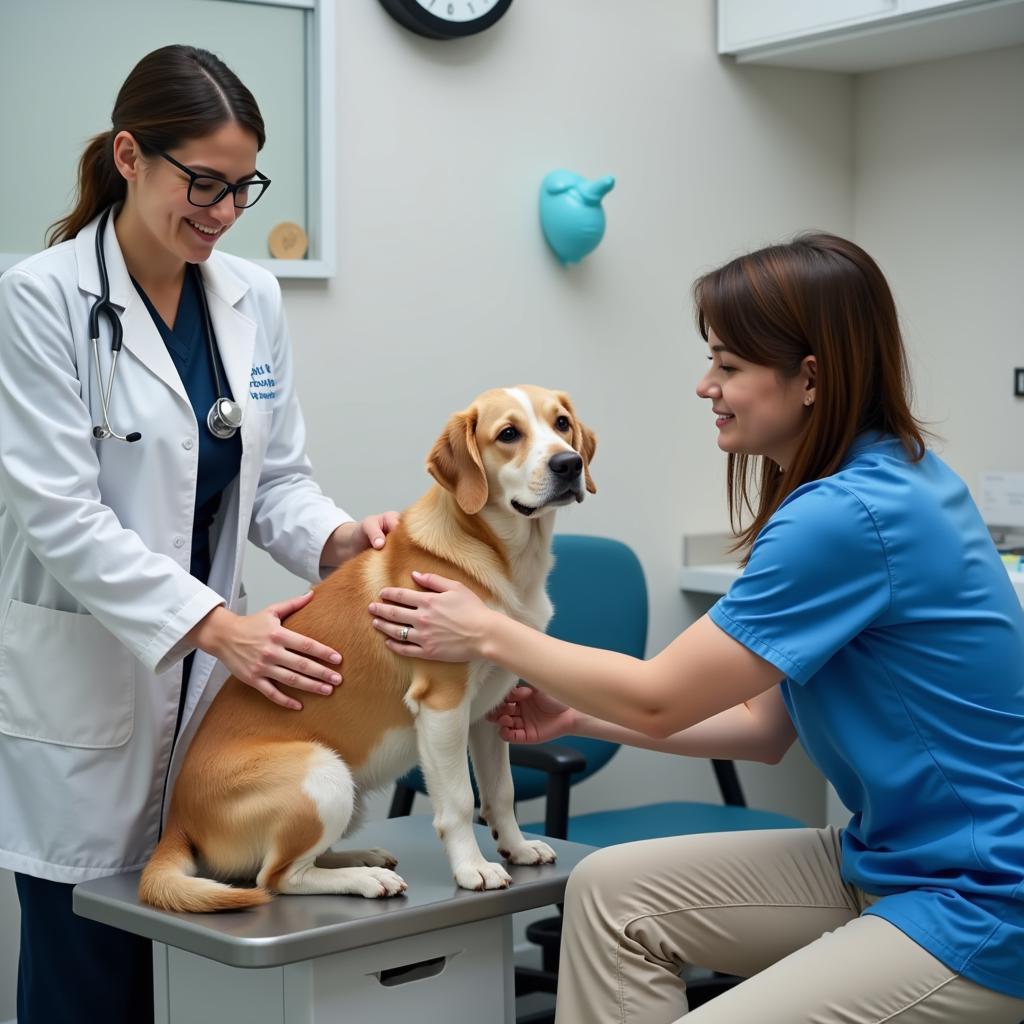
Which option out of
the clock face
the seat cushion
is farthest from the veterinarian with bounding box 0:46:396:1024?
the clock face

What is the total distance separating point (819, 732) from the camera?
1568mm

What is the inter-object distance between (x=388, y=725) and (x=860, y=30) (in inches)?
83.0

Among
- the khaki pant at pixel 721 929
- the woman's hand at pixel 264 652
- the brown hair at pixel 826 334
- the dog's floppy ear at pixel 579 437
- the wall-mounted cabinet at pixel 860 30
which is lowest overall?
the khaki pant at pixel 721 929

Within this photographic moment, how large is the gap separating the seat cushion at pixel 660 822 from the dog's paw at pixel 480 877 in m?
0.93

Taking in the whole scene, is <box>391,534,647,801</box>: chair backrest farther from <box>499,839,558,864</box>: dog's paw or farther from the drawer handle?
the drawer handle

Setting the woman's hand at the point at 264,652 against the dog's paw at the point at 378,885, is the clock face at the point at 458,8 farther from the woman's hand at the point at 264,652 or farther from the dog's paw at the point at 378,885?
the dog's paw at the point at 378,885

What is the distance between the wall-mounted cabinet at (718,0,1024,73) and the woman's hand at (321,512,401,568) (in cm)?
176

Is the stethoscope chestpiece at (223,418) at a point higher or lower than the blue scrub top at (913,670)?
higher

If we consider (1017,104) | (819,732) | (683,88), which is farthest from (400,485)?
(1017,104)

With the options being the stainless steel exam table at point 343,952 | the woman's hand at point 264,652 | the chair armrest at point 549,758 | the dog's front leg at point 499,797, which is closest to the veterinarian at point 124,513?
the woman's hand at point 264,652

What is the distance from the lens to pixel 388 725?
1674 millimetres

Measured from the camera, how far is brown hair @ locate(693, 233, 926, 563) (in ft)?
5.05

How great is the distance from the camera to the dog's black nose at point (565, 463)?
167cm

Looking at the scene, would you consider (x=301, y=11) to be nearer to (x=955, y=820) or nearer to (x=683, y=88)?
(x=683, y=88)
